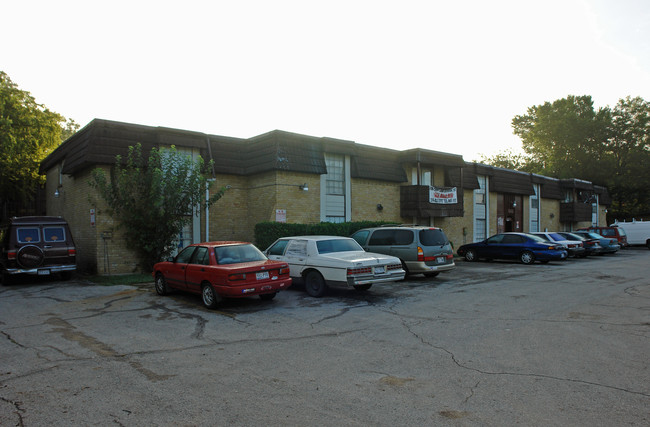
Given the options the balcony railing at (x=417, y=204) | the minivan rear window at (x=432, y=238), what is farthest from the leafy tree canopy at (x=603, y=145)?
the minivan rear window at (x=432, y=238)

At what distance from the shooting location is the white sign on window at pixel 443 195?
24.5m

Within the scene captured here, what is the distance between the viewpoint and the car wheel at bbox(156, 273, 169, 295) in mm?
11359

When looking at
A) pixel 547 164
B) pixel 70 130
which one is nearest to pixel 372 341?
pixel 70 130

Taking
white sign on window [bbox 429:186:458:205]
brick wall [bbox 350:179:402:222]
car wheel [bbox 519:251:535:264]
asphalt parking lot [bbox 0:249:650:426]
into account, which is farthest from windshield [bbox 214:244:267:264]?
white sign on window [bbox 429:186:458:205]

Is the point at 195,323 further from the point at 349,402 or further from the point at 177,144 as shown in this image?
the point at 177,144

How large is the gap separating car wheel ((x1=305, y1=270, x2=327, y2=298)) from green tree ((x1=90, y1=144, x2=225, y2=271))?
22.2ft

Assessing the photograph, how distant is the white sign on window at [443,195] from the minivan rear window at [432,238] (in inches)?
407

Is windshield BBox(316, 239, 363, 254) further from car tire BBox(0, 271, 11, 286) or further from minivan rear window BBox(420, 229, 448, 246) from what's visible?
car tire BBox(0, 271, 11, 286)

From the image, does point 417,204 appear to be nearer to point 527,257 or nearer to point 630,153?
point 527,257

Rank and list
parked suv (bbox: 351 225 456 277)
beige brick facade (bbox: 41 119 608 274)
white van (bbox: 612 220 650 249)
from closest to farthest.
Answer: parked suv (bbox: 351 225 456 277), beige brick facade (bbox: 41 119 608 274), white van (bbox: 612 220 650 249)

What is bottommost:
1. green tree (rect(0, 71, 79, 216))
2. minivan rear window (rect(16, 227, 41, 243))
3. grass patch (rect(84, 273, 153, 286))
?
grass patch (rect(84, 273, 153, 286))

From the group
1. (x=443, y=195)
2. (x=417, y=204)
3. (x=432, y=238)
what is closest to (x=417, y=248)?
(x=432, y=238)

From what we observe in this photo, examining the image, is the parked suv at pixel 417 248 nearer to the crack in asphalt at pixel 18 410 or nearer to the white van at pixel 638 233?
the crack in asphalt at pixel 18 410

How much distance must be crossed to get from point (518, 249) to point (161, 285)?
1589 cm
